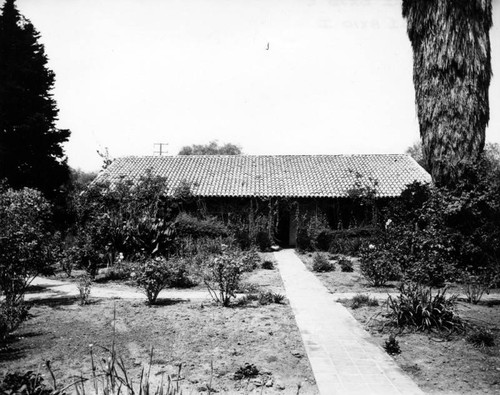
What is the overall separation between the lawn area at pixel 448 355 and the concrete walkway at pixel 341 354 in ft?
0.76

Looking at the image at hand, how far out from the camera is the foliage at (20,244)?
24.2 ft

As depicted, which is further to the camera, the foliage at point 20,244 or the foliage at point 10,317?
the foliage at point 20,244

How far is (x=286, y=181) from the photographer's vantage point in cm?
2402

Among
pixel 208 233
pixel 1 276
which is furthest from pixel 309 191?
pixel 1 276

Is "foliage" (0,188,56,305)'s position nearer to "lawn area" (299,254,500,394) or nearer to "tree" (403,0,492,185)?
"lawn area" (299,254,500,394)

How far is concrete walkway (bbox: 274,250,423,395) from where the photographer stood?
4.56 meters

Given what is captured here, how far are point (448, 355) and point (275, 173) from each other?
20.3 metres

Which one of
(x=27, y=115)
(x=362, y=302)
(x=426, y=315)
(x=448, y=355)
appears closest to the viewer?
(x=448, y=355)

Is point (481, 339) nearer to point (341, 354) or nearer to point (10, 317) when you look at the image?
point (341, 354)

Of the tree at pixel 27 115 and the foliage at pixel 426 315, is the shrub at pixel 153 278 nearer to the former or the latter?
the foliage at pixel 426 315

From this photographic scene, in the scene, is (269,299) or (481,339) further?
(269,299)

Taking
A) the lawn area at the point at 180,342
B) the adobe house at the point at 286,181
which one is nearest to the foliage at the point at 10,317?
the lawn area at the point at 180,342

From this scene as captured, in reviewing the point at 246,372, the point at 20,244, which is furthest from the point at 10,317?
the point at 246,372

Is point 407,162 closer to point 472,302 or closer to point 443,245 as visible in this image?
point 443,245
